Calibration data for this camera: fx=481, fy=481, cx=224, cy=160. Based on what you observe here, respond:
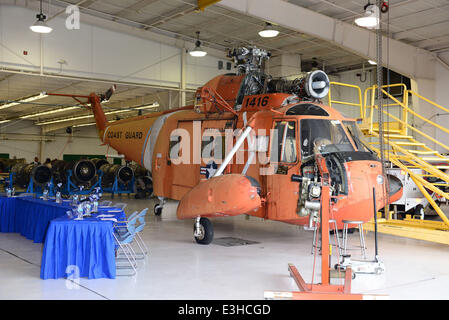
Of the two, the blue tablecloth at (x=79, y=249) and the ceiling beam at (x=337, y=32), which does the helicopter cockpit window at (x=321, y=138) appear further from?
the ceiling beam at (x=337, y=32)

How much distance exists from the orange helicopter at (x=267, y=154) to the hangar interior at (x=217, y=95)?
492mm

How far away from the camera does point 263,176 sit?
7863mm

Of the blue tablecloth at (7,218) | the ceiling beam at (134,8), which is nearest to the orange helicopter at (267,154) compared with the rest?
the blue tablecloth at (7,218)

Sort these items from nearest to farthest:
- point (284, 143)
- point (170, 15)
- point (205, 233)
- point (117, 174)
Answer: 1. point (284, 143)
2. point (205, 233)
3. point (170, 15)
4. point (117, 174)

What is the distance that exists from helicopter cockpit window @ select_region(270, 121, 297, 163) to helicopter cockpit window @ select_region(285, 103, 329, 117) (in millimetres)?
211

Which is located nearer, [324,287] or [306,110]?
[324,287]

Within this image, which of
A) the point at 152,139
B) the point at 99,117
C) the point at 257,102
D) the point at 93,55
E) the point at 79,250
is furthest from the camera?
the point at 93,55

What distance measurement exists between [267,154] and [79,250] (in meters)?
3.34

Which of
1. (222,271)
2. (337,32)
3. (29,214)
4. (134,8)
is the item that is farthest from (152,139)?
(337,32)

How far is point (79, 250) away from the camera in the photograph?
230 inches

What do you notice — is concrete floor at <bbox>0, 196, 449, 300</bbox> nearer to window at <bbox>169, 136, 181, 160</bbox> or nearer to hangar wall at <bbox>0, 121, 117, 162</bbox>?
Result: window at <bbox>169, 136, 181, 160</bbox>

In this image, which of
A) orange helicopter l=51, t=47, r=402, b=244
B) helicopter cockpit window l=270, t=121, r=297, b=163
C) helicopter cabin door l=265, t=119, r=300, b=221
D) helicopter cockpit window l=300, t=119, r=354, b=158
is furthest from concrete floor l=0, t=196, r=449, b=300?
helicopter cockpit window l=300, t=119, r=354, b=158

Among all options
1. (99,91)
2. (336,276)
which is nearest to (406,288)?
(336,276)

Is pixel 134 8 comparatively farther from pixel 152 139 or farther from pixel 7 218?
pixel 7 218
